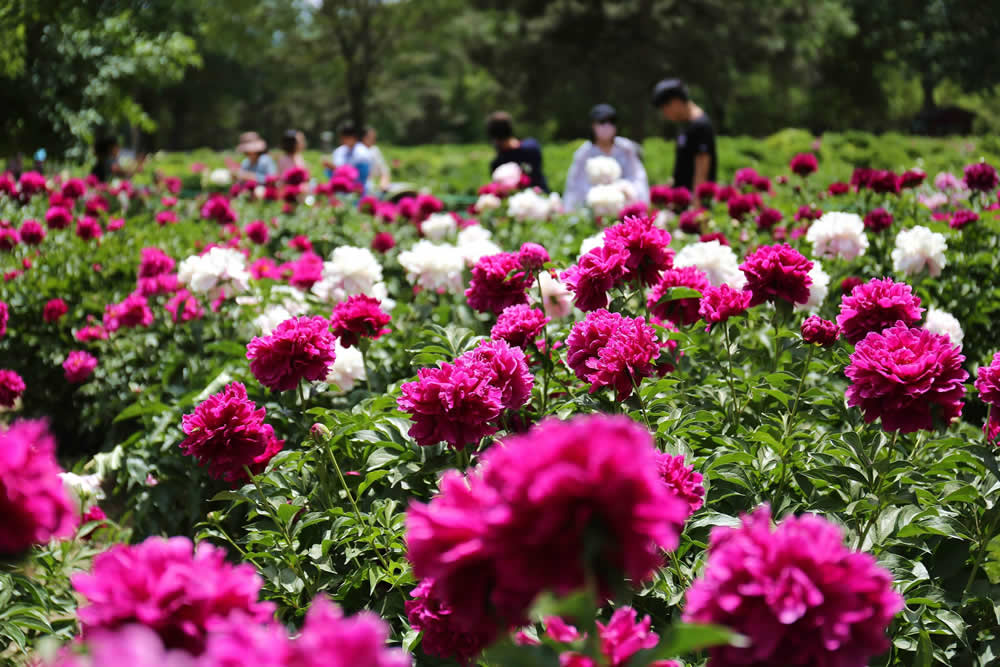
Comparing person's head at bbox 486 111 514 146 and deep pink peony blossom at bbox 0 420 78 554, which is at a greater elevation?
deep pink peony blossom at bbox 0 420 78 554

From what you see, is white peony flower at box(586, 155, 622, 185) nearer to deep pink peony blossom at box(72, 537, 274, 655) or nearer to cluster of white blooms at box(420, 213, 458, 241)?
cluster of white blooms at box(420, 213, 458, 241)

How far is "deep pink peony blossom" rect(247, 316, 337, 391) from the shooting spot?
217cm

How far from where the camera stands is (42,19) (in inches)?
319

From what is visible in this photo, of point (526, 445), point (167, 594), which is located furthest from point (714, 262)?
point (167, 594)

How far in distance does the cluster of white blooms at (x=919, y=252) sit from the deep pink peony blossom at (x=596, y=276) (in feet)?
5.31

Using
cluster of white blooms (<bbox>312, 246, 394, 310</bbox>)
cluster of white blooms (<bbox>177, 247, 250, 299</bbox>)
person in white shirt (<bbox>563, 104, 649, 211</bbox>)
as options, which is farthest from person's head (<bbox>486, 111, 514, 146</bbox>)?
cluster of white blooms (<bbox>312, 246, 394, 310</bbox>)

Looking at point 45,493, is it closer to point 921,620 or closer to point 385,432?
point 385,432

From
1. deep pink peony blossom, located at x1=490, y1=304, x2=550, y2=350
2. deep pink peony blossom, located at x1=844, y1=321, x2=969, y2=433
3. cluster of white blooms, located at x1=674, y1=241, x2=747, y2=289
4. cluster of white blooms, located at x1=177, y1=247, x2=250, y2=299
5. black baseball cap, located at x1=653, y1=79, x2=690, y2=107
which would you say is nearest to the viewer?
deep pink peony blossom, located at x1=844, y1=321, x2=969, y2=433

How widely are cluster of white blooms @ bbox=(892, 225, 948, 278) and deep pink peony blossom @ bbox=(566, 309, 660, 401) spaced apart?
5.86 feet

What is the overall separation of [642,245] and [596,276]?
0.68 ft

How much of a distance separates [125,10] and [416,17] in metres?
27.9

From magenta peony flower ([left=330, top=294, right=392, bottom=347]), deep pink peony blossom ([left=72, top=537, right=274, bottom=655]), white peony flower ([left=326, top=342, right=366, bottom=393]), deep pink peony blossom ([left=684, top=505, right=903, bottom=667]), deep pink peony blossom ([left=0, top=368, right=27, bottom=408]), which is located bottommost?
deep pink peony blossom ([left=0, top=368, right=27, bottom=408])

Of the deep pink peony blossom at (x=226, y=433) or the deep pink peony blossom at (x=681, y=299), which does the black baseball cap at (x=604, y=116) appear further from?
the deep pink peony blossom at (x=226, y=433)

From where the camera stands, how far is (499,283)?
101 inches
